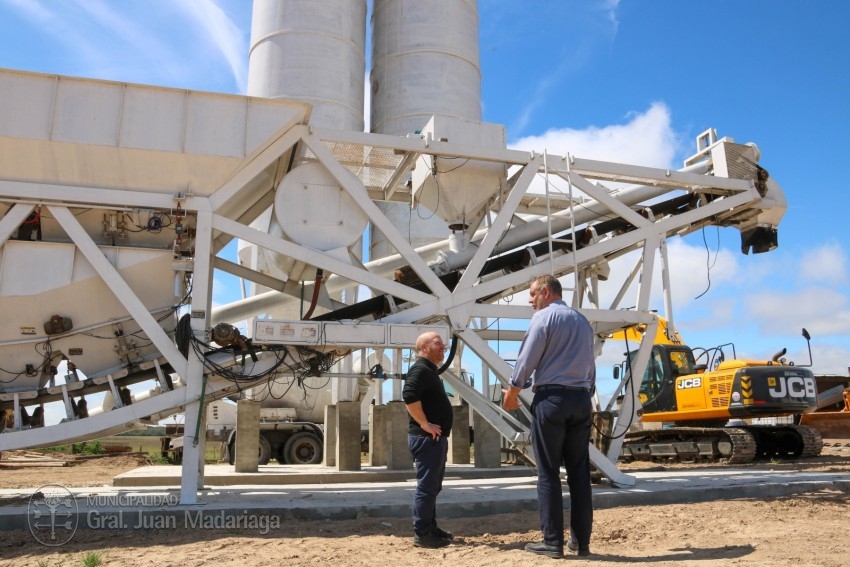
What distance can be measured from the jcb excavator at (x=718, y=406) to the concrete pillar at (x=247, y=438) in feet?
23.3

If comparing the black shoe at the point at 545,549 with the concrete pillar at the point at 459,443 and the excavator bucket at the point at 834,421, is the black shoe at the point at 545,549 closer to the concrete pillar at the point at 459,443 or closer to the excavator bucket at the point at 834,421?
the concrete pillar at the point at 459,443

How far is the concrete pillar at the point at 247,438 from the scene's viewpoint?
12.5 meters

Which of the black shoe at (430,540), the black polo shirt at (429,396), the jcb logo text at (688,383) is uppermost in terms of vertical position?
the jcb logo text at (688,383)

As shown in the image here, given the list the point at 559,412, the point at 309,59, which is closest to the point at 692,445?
the point at 559,412

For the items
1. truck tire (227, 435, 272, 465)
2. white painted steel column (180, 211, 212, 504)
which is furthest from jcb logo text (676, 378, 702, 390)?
white painted steel column (180, 211, 212, 504)

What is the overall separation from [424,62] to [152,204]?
1138 cm

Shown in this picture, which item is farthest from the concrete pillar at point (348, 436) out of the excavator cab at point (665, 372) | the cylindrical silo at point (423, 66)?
the cylindrical silo at point (423, 66)

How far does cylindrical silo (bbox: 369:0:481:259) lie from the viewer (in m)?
17.3

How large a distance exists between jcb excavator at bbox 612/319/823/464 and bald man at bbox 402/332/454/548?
7809mm

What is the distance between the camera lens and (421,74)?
17.7m

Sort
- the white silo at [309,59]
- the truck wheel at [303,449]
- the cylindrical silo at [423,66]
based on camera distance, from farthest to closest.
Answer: the cylindrical silo at [423,66] < the truck wheel at [303,449] < the white silo at [309,59]

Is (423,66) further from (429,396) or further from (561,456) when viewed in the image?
(561,456)

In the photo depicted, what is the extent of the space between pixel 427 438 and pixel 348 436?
8.28 meters

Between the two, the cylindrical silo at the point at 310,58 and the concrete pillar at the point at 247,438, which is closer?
the concrete pillar at the point at 247,438
